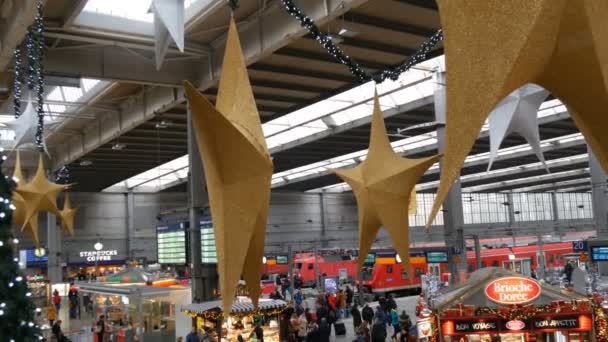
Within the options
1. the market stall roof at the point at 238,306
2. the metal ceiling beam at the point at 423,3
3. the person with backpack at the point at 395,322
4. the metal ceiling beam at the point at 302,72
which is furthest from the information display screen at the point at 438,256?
the metal ceiling beam at the point at 423,3

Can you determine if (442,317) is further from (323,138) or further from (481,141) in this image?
(481,141)

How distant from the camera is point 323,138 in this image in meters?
28.3

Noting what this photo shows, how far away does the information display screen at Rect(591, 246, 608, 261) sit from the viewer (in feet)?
61.1

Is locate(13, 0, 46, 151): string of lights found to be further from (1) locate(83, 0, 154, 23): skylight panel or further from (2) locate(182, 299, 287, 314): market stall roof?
(2) locate(182, 299, 287, 314): market stall roof

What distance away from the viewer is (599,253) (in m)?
18.8

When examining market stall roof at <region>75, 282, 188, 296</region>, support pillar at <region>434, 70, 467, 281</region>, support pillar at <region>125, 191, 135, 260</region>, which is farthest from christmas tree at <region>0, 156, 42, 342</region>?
support pillar at <region>125, 191, 135, 260</region>

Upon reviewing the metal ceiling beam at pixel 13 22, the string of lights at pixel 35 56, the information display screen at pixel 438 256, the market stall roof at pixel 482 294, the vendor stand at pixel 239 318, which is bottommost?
the vendor stand at pixel 239 318

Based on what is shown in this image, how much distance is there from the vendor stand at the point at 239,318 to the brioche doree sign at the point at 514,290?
230 inches

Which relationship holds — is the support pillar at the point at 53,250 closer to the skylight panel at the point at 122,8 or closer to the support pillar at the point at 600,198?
the skylight panel at the point at 122,8

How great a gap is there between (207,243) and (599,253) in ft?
38.6

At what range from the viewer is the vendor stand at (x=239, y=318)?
14914 mm

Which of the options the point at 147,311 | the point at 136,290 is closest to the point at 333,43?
the point at 136,290

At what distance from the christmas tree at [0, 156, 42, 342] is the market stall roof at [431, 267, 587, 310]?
25.9ft

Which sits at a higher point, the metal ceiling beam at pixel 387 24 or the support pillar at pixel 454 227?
the metal ceiling beam at pixel 387 24
